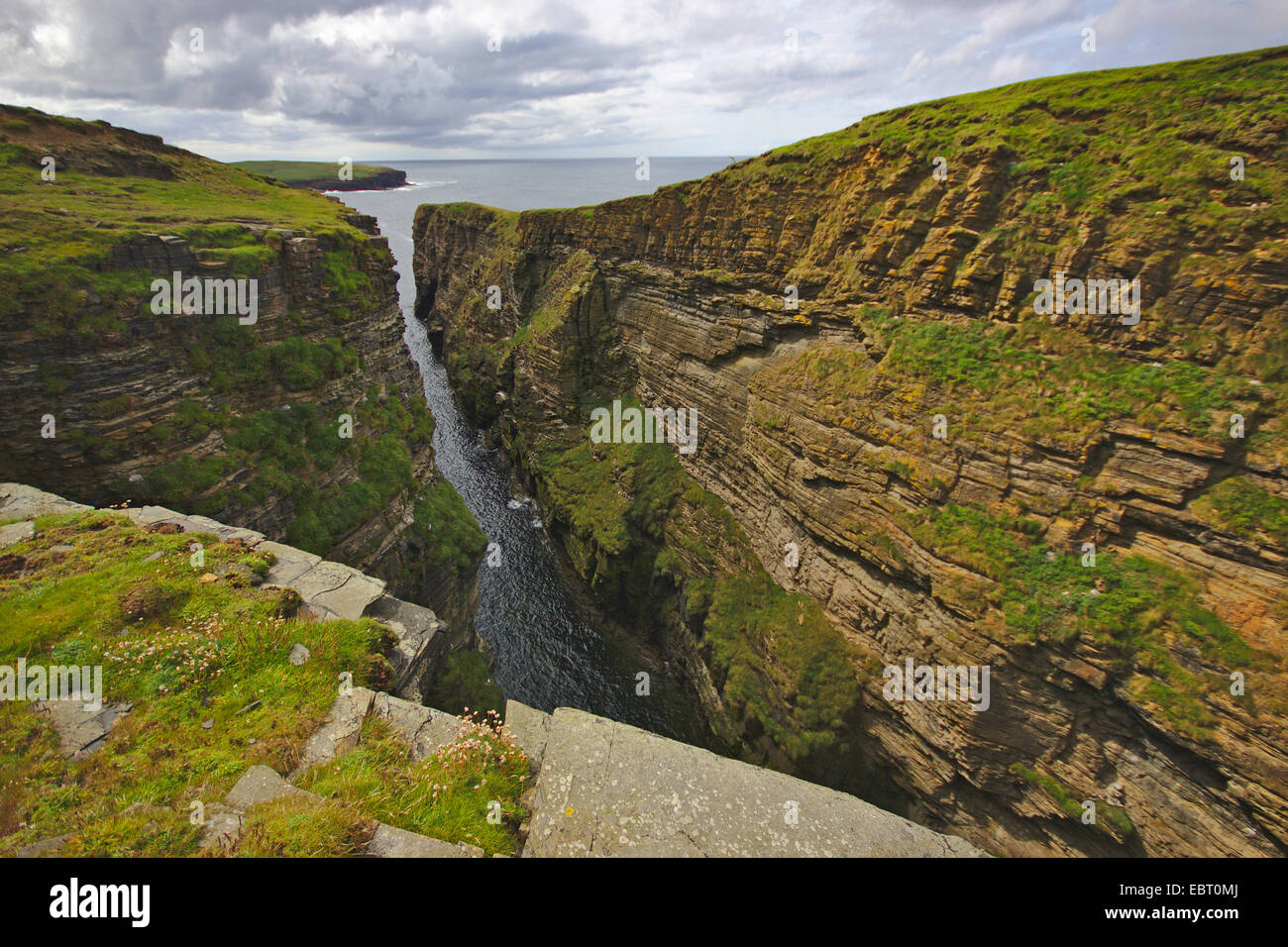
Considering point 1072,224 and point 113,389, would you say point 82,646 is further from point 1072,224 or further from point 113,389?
point 1072,224

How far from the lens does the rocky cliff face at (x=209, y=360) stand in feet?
53.3

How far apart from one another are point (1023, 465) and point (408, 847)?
19249 mm

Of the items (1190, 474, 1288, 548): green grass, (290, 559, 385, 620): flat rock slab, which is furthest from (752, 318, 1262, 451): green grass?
(290, 559, 385, 620): flat rock slab

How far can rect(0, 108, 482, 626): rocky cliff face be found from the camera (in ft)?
53.3

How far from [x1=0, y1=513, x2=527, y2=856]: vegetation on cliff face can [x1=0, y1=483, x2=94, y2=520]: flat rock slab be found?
896mm

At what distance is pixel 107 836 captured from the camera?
5.96 metres

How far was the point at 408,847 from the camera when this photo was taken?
20.4 feet

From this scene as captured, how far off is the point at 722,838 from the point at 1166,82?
24560 millimetres

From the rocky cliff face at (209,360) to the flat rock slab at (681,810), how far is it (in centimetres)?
1830

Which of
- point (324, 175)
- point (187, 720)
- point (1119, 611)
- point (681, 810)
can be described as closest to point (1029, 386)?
point (1119, 611)
